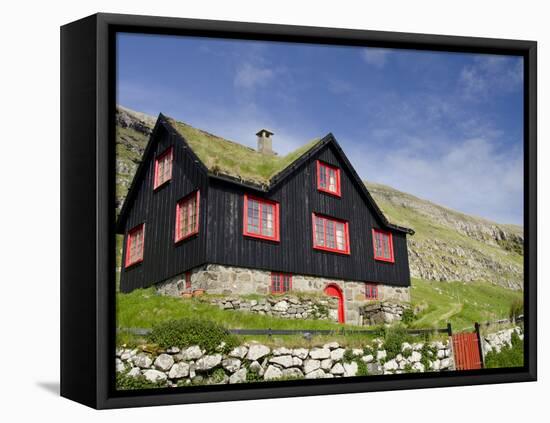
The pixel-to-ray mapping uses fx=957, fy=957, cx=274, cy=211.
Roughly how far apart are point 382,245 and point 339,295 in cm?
121

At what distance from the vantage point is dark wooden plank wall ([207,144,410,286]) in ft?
44.4

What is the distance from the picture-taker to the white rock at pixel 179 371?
41.9ft

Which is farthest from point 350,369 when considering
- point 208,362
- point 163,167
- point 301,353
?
point 163,167

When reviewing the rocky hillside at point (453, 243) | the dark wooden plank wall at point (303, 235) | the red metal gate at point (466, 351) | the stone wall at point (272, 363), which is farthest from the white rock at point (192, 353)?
the red metal gate at point (466, 351)

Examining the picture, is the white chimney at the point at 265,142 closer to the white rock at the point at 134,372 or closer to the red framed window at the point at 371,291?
the red framed window at the point at 371,291

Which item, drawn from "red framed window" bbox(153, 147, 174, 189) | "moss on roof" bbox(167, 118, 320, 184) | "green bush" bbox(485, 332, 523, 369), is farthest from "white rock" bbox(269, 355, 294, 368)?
"green bush" bbox(485, 332, 523, 369)

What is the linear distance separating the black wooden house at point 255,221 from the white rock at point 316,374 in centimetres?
94

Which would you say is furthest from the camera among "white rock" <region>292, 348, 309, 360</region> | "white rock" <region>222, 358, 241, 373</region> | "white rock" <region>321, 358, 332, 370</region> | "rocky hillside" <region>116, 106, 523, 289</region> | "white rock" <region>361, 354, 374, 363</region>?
"rocky hillside" <region>116, 106, 523, 289</region>

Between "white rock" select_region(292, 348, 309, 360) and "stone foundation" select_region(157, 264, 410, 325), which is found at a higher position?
"stone foundation" select_region(157, 264, 410, 325)

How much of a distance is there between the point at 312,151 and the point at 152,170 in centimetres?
249

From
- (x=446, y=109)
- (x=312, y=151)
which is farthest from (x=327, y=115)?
(x=446, y=109)

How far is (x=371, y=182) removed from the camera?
14.8 metres

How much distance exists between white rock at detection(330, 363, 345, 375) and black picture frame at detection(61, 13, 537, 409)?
127mm

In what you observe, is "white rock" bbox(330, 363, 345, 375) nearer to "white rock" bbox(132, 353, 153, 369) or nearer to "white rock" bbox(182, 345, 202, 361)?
"white rock" bbox(182, 345, 202, 361)
